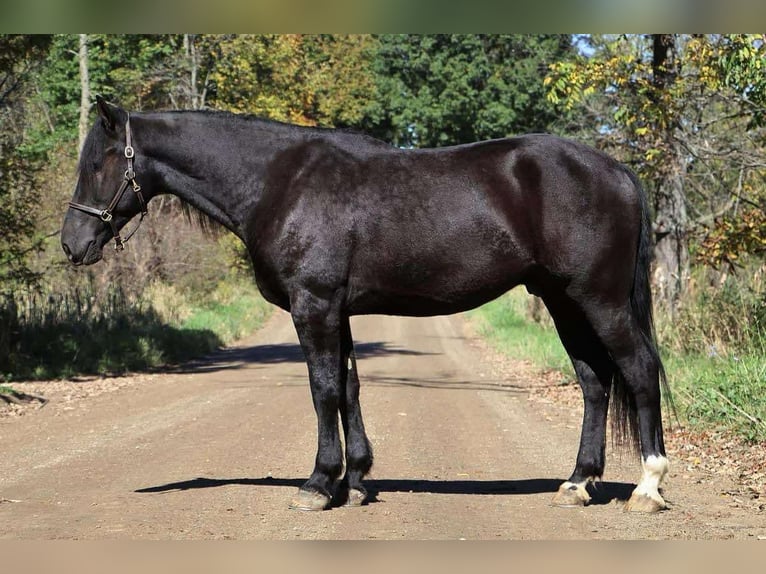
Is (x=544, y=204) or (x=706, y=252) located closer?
(x=544, y=204)

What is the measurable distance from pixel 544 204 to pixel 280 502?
2716 millimetres

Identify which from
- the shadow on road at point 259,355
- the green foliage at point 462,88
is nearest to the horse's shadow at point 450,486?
the shadow on road at point 259,355

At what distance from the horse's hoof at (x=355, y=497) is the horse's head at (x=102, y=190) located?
2.37 metres

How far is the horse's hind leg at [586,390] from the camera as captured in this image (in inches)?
277

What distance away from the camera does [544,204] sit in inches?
265

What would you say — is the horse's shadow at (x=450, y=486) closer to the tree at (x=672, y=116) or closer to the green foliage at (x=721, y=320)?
the green foliage at (x=721, y=320)

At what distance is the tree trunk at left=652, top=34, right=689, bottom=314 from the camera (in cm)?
1570

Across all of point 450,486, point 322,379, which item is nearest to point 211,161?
point 322,379

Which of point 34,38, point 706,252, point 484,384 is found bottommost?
point 484,384

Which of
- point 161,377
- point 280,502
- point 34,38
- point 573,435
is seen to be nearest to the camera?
point 280,502

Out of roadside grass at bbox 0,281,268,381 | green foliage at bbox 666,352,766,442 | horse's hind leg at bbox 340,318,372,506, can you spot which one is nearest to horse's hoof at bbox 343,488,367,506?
horse's hind leg at bbox 340,318,372,506

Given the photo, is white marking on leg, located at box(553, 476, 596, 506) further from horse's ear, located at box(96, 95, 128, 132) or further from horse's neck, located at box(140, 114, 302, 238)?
horse's ear, located at box(96, 95, 128, 132)

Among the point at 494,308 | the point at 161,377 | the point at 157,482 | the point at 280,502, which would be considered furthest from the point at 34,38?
the point at 494,308

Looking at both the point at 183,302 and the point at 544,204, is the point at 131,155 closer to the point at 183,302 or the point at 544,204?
the point at 544,204
